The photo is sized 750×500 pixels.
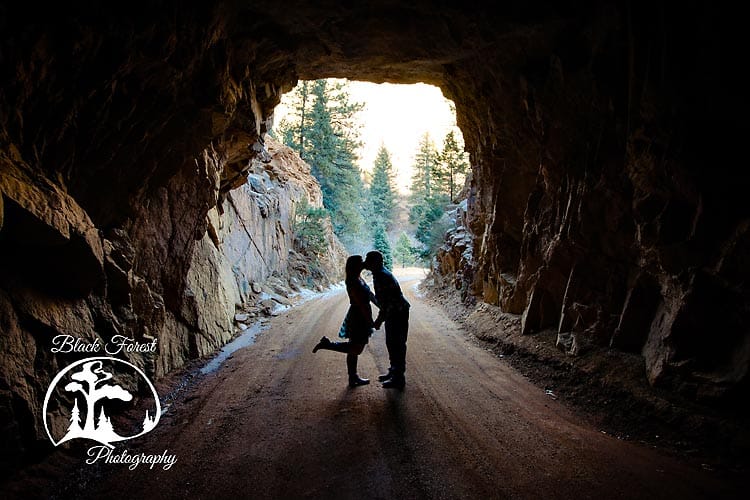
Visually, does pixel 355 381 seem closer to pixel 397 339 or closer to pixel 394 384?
pixel 394 384

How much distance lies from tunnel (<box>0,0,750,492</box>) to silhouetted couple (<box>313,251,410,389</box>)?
3083mm

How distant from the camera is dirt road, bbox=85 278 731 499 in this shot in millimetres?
3572

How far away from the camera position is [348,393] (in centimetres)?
601

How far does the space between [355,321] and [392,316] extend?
0.60 meters

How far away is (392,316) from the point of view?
6277 millimetres

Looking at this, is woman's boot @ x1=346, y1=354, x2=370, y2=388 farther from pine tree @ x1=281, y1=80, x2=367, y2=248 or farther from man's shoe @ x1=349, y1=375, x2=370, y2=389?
pine tree @ x1=281, y1=80, x2=367, y2=248

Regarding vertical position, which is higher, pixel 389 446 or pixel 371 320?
pixel 371 320

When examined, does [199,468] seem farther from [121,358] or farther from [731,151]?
[731,151]

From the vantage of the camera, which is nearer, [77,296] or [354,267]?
[77,296]

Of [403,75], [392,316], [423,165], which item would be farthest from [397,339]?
[423,165]

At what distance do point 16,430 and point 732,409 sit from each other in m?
7.19

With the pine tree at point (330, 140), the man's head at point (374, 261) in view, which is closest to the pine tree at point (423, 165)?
the pine tree at point (330, 140)

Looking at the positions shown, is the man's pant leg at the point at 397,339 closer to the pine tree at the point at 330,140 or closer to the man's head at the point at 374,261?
the man's head at the point at 374,261

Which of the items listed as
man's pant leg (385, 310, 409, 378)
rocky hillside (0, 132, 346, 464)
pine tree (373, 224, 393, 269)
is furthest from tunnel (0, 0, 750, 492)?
pine tree (373, 224, 393, 269)
